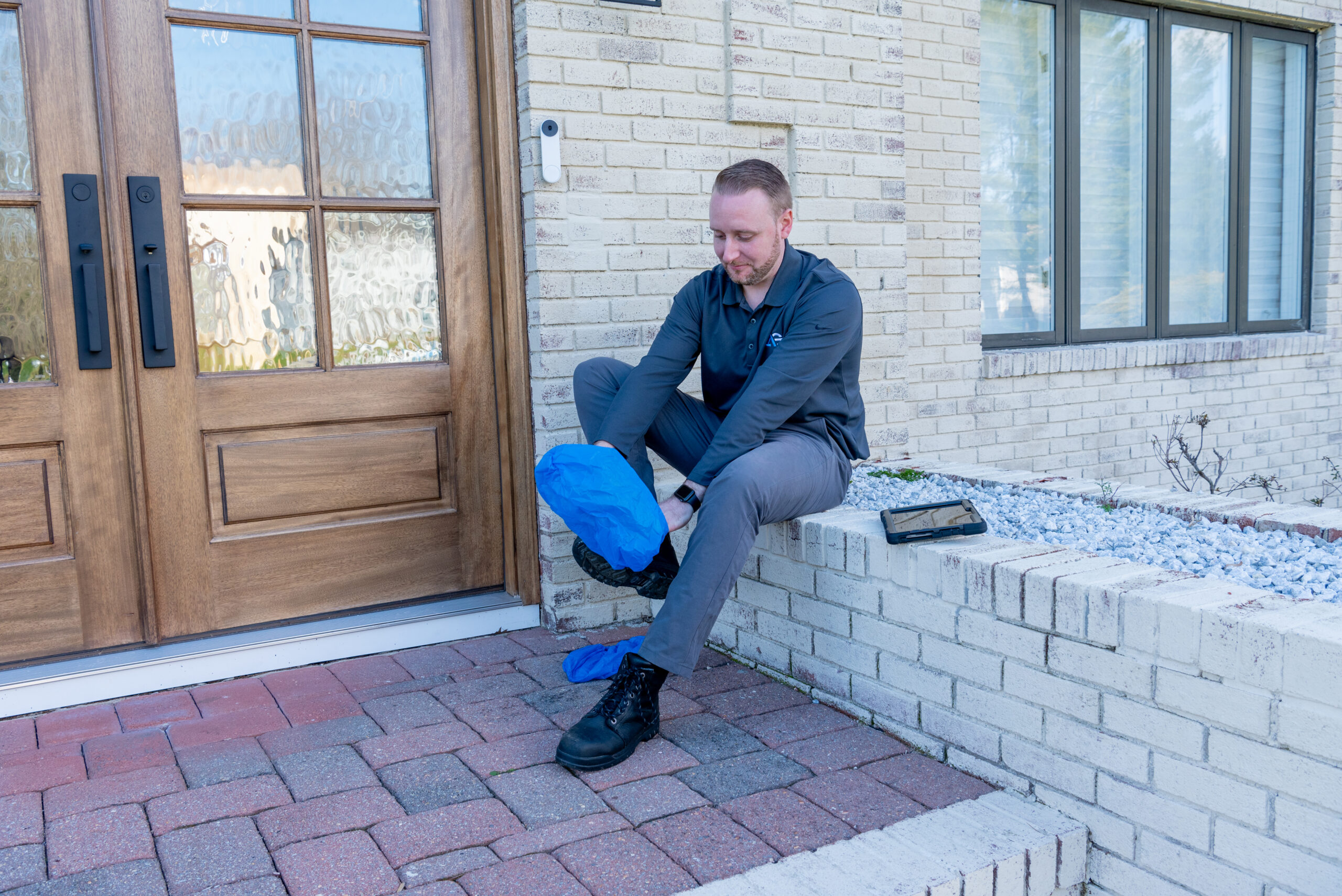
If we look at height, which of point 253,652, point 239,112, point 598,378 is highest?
point 239,112

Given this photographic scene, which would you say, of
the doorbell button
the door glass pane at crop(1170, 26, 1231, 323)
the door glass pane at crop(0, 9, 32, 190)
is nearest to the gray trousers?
the doorbell button

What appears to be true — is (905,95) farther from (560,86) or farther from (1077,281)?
(560,86)

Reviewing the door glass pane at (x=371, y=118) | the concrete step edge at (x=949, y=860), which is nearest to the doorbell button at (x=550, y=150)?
the door glass pane at (x=371, y=118)

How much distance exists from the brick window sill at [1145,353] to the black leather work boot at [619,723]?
2.99 meters

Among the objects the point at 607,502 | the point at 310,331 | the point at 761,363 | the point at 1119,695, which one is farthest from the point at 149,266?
the point at 1119,695

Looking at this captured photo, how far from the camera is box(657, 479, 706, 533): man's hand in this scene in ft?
8.02

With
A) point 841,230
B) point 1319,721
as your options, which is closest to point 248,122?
point 841,230

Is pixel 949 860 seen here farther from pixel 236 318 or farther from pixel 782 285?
pixel 236 318

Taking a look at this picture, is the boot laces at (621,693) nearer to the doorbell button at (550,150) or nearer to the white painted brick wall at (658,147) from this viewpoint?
the white painted brick wall at (658,147)

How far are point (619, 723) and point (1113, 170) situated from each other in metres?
4.44

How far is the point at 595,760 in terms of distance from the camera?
213cm

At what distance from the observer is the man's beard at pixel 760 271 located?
262cm

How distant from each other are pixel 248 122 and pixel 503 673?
1740 mm

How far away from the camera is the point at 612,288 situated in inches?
125
